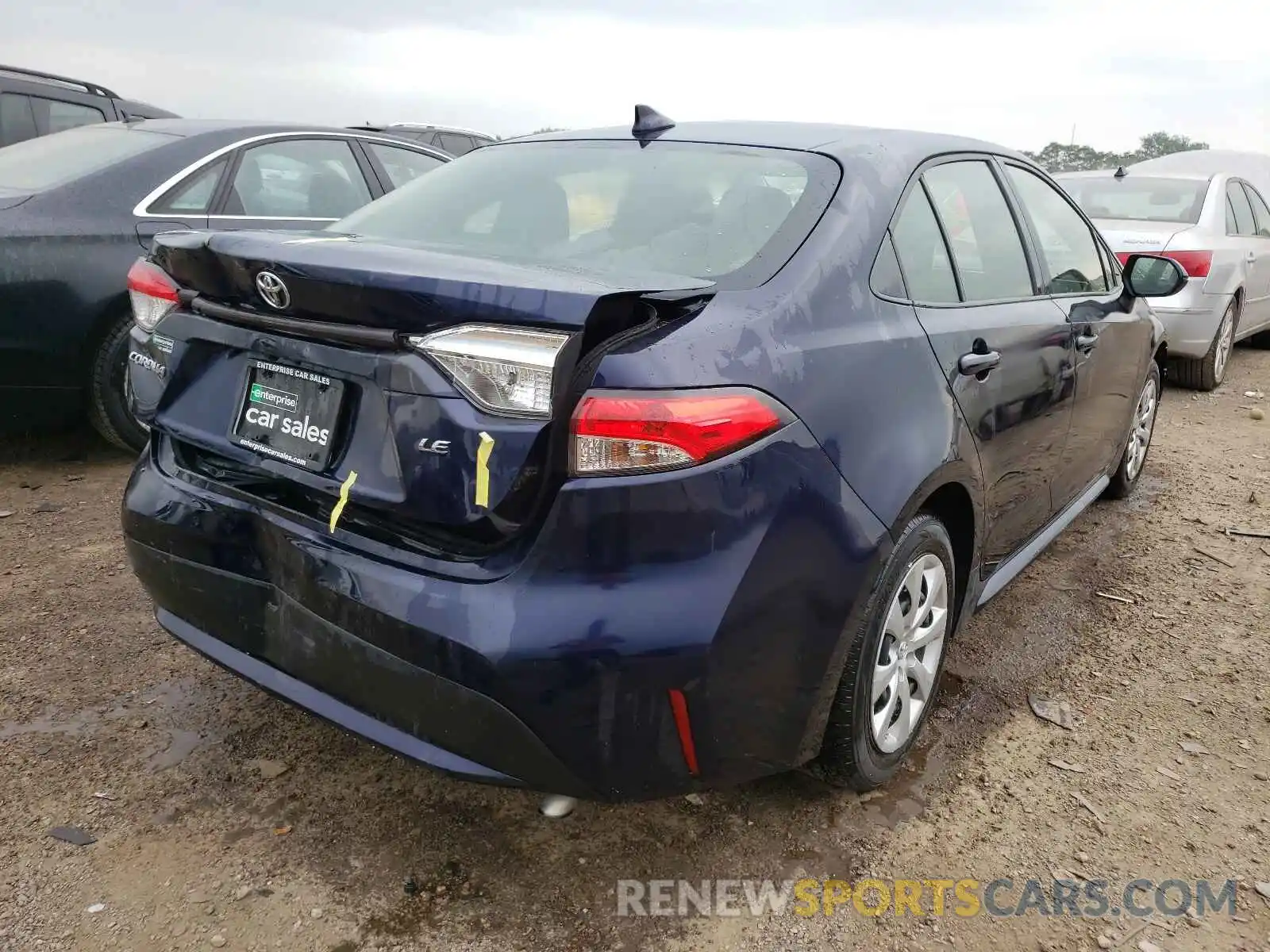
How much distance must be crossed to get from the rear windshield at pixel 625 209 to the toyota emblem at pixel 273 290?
1.06ft

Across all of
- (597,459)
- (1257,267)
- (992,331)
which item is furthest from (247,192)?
(1257,267)

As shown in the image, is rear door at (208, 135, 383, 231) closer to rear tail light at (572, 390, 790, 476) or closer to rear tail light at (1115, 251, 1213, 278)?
rear tail light at (572, 390, 790, 476)

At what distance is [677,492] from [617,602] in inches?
8.4

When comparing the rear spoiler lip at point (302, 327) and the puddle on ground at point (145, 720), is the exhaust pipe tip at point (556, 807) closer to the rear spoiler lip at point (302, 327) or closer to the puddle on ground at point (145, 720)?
the puddle on ground at point (145, 720)

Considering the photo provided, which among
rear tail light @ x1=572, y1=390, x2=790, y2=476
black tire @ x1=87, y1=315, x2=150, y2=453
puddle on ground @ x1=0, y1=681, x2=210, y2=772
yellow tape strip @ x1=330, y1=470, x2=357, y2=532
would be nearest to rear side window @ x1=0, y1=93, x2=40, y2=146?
black tire @ x1=87, y1=315, x2=150, y2=453

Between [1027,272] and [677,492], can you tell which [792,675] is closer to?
[677,492]

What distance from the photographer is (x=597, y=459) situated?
163 cm

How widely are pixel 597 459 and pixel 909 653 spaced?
1.11m

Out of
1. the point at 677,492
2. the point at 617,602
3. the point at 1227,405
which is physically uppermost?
the point at 677,492

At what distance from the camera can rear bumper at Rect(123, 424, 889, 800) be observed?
1.64m

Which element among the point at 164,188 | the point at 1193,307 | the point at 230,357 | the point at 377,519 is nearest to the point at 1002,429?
the point at 377,519

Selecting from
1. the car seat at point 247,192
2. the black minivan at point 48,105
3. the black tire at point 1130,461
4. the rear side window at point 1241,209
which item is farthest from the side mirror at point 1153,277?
the black minivan at point 48,105

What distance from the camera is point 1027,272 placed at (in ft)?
Answer: 9.69

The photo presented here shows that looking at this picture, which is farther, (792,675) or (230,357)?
(230,357)
